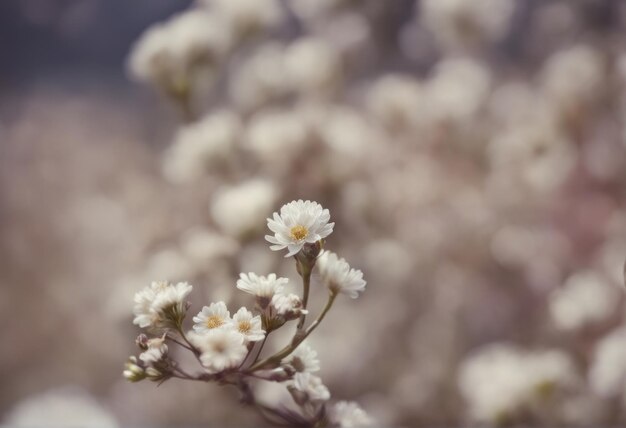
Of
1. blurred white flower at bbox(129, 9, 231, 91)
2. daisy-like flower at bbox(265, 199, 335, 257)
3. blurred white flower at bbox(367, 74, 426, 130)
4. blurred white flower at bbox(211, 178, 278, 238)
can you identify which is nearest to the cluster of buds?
daisy-like flower at bbox(265, 199, 335, 257)

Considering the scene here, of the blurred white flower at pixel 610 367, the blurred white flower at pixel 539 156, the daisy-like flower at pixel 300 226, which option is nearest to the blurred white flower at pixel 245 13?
the blurred white flower at pixel 539 156

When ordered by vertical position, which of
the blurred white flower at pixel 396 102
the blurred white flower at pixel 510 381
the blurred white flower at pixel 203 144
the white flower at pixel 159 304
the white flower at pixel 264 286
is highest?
the blurred white flower at pixel 396 102

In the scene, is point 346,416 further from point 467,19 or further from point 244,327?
point 467,19

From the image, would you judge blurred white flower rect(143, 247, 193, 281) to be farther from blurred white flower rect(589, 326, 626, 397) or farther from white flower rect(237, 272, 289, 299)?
blurred white flower rect(589, 326, 626, 397)

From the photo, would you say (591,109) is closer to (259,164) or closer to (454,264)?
(454,264)

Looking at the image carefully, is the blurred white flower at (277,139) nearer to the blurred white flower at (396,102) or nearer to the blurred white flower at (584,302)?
the blurred white flower at (396,102)
